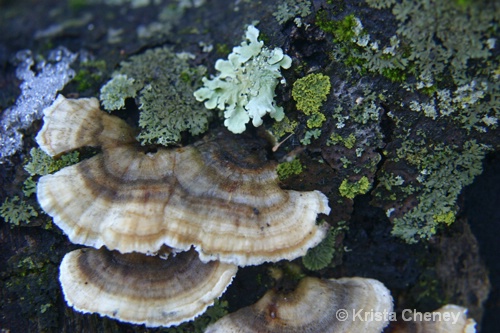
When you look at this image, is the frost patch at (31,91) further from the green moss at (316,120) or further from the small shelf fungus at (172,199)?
the green moss at (316,120)

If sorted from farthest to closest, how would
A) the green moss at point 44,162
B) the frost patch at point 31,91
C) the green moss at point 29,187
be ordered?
the frost patch at point 31,91, the green moss at point 29,187, the green moss at point 44,162

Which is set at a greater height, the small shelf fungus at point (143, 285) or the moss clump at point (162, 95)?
the moss clump at point (162, 95)

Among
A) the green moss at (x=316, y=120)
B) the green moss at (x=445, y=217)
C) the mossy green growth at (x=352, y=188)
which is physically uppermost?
the green moss at (x=316, y=120)

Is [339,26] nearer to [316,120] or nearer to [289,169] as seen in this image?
[316,120]

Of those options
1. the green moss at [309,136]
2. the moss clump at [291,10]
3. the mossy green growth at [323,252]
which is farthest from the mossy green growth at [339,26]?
the mossy green growth at [323,252]

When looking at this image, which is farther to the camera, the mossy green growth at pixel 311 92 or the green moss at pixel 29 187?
the green moss at pixel 29 187

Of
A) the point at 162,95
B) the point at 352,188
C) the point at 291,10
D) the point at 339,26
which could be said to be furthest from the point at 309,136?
the point at 162,95

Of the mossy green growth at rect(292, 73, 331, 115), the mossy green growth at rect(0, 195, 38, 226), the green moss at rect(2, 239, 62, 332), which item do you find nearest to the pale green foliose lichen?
the mossy green growth at rect(292, 73, 331, 115)

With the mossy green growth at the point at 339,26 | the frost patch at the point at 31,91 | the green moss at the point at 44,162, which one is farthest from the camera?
the frost patch at the point at 31,91
